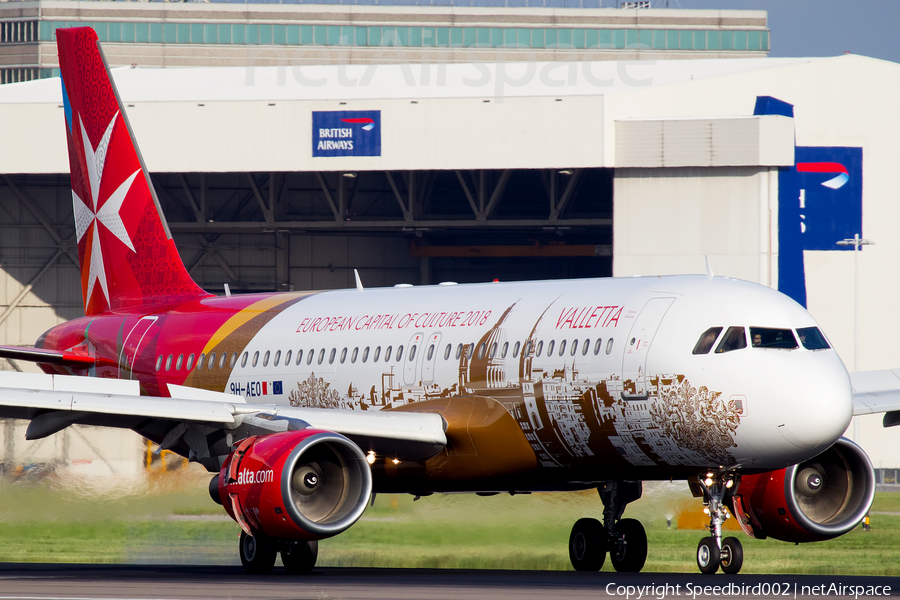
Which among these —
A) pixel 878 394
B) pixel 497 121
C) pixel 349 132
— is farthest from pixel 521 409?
pixel 349 132

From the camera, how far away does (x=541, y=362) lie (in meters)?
18.3

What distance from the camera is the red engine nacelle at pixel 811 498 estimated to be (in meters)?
18.5

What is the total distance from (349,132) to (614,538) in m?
30.0

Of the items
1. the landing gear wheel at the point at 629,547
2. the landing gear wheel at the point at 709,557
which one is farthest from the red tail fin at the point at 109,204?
the landing gear wheel at the point at 709,557

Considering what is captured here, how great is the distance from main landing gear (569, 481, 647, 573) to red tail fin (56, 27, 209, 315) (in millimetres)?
10072

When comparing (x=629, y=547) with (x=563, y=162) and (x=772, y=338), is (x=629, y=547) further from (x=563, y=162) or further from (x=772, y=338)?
(x=563, y=162)

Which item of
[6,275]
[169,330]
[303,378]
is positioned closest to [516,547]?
[303,378]

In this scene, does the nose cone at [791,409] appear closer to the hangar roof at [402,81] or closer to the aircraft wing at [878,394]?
the aircraft wing at [878,394]

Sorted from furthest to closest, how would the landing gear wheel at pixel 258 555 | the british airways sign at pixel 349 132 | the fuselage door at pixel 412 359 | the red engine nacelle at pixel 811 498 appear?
the british airways sign at pixel 349 132 < the fuselage door at pixel 412 359 < the landing gear wheel at pixel 258 555 < the red engine nacelle at pixel 811 498

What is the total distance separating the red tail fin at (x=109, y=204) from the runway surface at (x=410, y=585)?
29.2 ft

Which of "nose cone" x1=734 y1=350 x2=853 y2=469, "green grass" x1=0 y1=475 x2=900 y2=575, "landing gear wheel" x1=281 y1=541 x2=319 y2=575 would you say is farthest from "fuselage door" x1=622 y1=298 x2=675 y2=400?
"green grass" x1=0 y1=475 x2=900 y2=575

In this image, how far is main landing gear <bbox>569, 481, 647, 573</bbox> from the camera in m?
19.9

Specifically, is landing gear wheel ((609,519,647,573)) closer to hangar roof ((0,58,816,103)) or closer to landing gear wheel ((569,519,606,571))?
landing gear wheel ((569,519,606,571))

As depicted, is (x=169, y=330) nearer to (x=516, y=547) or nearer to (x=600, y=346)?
(x=516, y=547)
